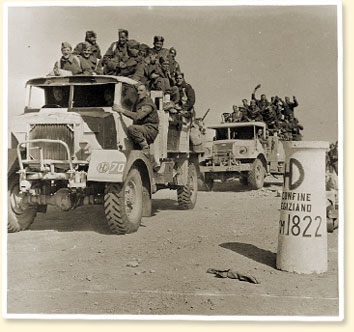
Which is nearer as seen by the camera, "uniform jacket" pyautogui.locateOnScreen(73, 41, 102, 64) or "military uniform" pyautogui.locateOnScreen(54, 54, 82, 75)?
"uniform jacket" pyautogui.locateOnScreen(73, 41, 102, 64)

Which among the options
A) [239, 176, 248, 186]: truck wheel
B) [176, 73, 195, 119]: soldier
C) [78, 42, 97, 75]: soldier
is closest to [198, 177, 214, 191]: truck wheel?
[239, 176, 248, 186]: truck wheel

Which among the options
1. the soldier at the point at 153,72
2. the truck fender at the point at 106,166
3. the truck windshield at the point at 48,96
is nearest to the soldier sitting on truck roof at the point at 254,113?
the soldier at the point at 153,72

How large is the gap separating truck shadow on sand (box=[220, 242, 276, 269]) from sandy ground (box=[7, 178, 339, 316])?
1 cm

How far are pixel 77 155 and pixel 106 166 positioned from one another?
49 cm

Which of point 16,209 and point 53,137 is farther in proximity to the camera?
point 16,209

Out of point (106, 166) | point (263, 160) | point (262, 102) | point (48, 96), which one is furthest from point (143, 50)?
point (263, 160)

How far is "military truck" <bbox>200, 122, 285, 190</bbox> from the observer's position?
12.8 metres

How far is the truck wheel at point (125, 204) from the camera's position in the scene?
7184 mm

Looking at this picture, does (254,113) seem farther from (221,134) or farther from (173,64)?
(173,64)

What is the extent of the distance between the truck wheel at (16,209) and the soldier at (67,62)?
5.47ft

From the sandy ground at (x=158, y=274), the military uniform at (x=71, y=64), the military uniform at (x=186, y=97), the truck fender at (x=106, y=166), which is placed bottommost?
the sandy ground at (x=158, y=274)

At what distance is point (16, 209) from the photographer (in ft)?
24.7

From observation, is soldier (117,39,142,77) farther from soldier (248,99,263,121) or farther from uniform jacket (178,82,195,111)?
soldier (248,99,263,121)

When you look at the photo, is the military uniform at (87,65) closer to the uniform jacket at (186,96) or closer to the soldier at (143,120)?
the soldier at (143,120)
